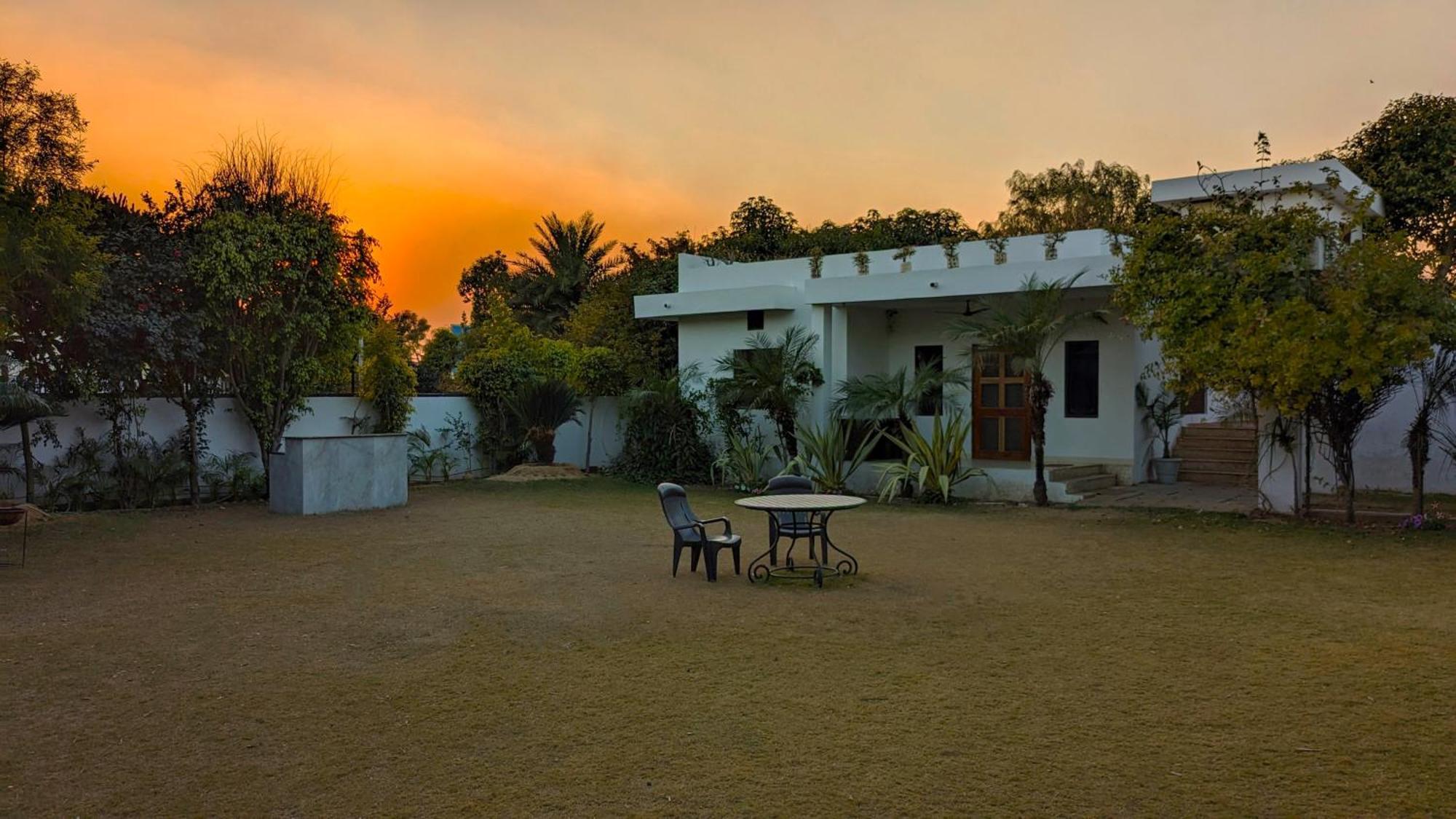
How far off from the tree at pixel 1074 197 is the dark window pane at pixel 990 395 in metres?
17.9

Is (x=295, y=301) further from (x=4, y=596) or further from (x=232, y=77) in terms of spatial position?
(x=4, y=596)

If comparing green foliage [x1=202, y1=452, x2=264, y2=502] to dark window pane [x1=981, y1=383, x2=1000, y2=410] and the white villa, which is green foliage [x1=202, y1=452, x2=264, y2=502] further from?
dark window pane [x1=981, y1=383, x2=1000, y2=410]

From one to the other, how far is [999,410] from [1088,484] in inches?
95.0

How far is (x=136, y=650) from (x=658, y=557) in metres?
4.44

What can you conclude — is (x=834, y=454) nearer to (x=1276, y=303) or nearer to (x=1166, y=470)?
(x=1166, y=470)

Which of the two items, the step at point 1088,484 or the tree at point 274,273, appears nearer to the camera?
the tree at point 274,273

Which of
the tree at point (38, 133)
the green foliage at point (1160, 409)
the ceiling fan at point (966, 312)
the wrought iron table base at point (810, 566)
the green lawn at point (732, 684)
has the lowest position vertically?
the green lawn at point (732, 684)

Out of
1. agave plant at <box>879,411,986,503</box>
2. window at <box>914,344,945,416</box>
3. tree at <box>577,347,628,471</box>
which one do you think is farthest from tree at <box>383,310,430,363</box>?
agave plant at <box>879,411,986,503</box>

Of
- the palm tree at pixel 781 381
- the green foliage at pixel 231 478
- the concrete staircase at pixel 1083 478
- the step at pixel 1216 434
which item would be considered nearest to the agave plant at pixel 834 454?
the palm tree at pixel 781 381

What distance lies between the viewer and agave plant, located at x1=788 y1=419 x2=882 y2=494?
559 inches

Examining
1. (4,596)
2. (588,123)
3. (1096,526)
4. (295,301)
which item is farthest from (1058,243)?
(4,596)

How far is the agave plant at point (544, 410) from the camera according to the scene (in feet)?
55.8

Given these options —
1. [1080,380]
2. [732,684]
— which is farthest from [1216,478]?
[732,684]

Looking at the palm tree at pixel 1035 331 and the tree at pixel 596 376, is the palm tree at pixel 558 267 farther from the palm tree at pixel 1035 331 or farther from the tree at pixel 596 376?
the palm tree at pixel 1035 331
